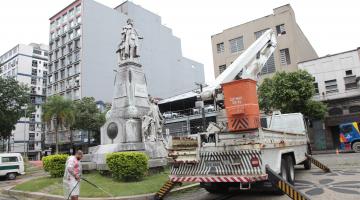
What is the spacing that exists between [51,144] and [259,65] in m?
56.4

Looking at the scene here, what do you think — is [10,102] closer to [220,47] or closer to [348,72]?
[220,47]

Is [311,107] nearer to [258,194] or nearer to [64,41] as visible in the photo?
[258,194]

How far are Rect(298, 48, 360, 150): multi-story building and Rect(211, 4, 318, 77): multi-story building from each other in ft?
15.7

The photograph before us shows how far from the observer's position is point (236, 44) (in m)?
45.1

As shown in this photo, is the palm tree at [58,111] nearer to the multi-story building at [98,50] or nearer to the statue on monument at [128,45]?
the multi-story building at [98,50]

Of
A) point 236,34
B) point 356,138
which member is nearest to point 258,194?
point 356,138

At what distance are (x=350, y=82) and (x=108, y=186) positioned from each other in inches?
1247

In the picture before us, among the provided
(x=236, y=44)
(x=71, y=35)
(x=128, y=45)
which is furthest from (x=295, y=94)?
(x=71, y=35)

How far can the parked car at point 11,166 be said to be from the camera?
2327cm

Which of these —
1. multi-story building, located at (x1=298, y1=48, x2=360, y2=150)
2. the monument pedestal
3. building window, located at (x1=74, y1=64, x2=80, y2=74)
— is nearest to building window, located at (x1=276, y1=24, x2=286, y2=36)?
multi-story building, located at (x1=298, y1=48, x2=360, y2=150)

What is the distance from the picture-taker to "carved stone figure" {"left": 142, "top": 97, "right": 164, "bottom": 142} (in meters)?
16.2

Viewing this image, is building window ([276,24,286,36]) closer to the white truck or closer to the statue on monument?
the statue on monument

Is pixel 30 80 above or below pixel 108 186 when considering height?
above

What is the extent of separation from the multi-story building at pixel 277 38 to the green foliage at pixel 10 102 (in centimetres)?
2648
